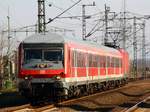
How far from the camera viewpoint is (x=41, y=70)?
884 inches

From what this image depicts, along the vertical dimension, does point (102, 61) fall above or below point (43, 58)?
below

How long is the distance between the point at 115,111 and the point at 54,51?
5149mm

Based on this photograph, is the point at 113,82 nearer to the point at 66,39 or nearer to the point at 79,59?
the point at 79,59

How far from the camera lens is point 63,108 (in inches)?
818

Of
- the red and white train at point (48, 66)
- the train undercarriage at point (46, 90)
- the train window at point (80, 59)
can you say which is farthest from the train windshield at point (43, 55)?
the train window at point (80, 59)

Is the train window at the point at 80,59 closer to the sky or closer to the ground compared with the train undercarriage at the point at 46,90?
closer to the sky

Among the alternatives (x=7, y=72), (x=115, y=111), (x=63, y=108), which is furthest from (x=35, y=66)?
(x=7, y=72)

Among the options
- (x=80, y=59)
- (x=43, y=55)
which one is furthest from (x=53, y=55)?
(x=80, y=59)

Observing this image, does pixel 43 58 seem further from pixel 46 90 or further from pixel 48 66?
pixel 46 90

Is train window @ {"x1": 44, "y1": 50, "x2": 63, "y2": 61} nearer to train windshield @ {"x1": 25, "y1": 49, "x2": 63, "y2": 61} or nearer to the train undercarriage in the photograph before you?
train windshield @ {"x1": 25, "y1": 49, "x2": 63, "y2": 61}

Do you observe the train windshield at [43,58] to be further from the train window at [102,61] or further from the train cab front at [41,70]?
the train window at [102,61]

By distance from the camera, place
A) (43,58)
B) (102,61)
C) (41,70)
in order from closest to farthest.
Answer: (41,70), (43,58), (102,61)

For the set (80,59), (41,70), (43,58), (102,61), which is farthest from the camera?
(102,61)

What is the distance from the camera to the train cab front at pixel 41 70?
22406 millimetres
